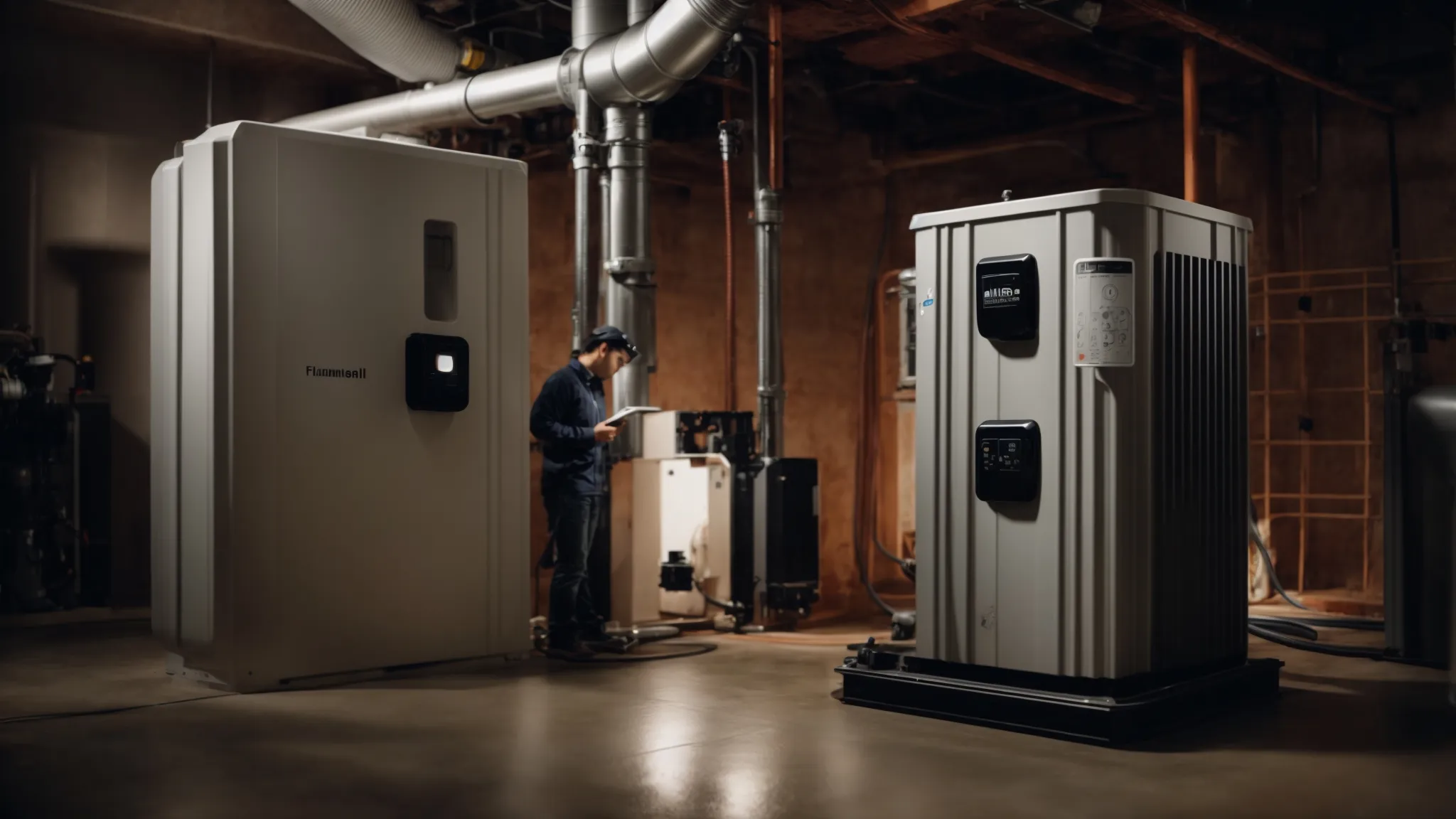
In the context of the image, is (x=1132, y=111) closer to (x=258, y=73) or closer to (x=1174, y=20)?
(x=1174, y=20)

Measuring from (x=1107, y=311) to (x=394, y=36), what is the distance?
201 inches

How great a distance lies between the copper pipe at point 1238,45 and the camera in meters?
7.07

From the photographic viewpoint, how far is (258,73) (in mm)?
9602

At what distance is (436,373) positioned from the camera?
6.07 metres

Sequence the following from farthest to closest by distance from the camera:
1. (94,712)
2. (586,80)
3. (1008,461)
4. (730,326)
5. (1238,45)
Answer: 1. (730,326)
2. (586,80)
3. (1238,45)
4. (94,712)
5. (1008,461)

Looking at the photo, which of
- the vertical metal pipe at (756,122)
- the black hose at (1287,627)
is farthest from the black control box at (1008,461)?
the vertical metal pipe at (756,122)

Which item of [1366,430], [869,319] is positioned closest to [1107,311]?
[1366,430]

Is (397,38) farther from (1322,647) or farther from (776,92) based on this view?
(1322,647)

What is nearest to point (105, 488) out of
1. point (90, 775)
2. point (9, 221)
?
point (9, 221)

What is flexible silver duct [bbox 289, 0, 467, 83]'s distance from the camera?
7773mm

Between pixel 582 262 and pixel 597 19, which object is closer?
pixel 597 19

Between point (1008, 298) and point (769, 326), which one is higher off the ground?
point (769, 326)

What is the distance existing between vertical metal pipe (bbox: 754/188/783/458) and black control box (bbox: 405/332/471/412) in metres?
2.45

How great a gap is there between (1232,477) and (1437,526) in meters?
1.54
